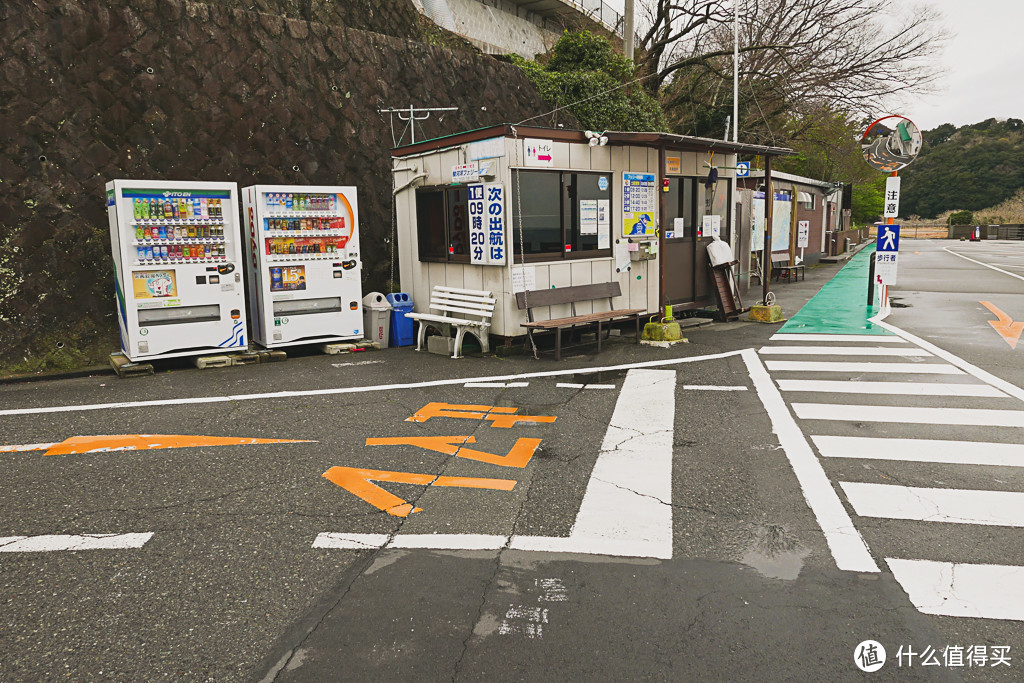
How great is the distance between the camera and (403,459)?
593cm

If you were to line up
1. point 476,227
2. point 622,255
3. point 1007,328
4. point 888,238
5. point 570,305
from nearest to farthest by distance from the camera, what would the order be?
point 476,227, point 570,305, point 622,255, point 1007,328, point 888,238

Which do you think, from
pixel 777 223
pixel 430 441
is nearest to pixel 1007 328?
pixel 777 223

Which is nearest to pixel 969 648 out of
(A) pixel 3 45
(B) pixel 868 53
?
(A) pixel 3 45

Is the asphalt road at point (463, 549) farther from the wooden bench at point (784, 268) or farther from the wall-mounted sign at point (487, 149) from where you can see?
the wooden bench at point (784, 268)

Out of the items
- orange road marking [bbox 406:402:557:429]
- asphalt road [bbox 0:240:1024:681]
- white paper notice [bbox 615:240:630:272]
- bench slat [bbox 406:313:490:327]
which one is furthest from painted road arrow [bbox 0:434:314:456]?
white paper notice [bbox 615:240:630:272]

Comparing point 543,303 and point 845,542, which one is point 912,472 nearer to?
point 845,542

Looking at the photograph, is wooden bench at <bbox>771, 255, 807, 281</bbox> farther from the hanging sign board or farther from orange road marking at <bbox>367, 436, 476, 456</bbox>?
orange road marking at <bbox>367, 436, 476, 456</bbox>

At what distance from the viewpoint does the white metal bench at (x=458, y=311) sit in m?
10.3

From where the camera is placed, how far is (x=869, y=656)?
124 inches

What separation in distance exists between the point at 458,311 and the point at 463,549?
22.1ft

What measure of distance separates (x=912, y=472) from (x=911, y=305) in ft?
36.8

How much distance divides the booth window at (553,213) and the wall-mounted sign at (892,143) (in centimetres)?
630

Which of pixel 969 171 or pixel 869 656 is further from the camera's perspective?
pixel 969 171

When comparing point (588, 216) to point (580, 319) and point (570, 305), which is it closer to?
point (570, 305)
